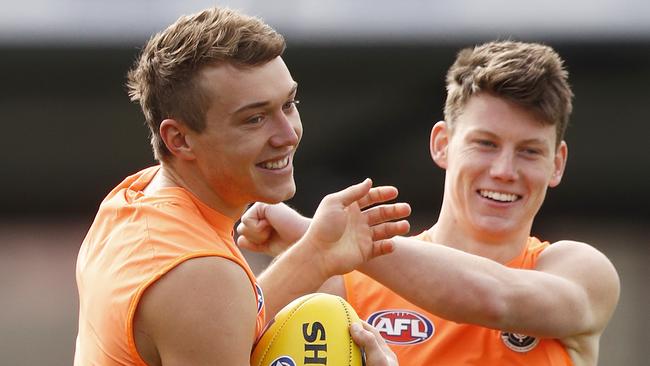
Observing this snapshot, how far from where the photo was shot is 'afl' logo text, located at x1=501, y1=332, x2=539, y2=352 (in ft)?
15.0

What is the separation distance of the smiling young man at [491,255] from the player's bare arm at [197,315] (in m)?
1.14

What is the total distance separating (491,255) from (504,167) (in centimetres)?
38

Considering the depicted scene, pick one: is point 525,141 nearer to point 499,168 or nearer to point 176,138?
point 499,168

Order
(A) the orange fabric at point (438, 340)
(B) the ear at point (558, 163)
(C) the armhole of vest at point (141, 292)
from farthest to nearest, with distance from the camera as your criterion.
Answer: (B) the ear at point (558, 163)
(A) the orange fabric at point (438, 340)
(C) the armhole of vest at point (141, 292)

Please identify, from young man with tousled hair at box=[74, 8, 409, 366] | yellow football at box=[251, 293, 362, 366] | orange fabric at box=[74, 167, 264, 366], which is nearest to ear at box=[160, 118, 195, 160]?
young man with tousled hair at box=[74, 8, 409, 366]

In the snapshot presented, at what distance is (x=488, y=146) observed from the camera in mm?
4770

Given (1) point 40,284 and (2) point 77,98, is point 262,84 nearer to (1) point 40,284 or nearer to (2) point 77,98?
(2) point 77,98

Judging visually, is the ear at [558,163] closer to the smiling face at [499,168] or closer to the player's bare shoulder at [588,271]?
the smiling face at [499,168]

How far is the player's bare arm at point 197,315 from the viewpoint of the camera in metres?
3.23

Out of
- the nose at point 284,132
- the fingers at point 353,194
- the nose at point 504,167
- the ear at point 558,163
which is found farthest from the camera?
the ear at point 558,163

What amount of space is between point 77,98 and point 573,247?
8.00 metres

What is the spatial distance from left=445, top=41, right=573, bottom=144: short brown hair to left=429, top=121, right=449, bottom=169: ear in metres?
0.06

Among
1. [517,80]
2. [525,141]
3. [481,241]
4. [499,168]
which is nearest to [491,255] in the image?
[481,241]

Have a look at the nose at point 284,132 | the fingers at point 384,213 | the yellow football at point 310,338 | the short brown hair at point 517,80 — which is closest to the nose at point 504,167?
the short brown hair at point 517,80
